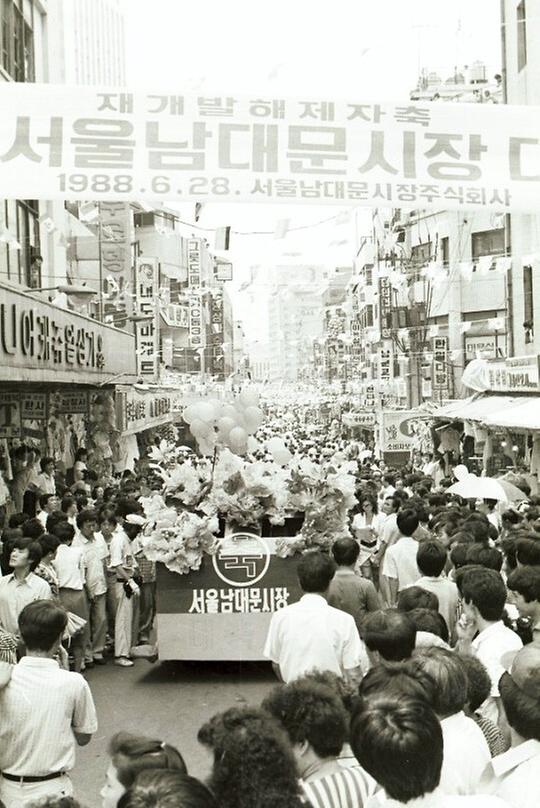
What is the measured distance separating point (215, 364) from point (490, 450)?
2458 inches

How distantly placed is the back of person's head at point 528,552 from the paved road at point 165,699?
223 cm

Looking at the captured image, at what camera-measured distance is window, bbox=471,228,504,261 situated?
37438 mm

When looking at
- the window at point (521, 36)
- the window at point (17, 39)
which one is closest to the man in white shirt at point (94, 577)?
the window at point (17, 39)

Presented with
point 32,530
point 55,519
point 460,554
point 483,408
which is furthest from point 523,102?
point 460,554

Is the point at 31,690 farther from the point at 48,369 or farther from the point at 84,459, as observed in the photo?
the point at 84,459

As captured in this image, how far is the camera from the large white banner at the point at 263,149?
6.81 m

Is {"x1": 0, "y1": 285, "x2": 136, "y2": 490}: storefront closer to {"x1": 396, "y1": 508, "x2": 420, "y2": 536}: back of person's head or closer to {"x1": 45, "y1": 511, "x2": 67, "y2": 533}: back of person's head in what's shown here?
{"x1": 45, "y1": 511, "x2": 67, "y2": 533}: back of person's head

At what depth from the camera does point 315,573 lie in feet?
18.4

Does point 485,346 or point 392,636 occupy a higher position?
point 485,346

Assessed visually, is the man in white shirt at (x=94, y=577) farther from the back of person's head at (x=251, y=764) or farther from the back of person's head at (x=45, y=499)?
the back of person's head at (x=251, y=764)

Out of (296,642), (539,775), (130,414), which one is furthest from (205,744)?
(130,414)

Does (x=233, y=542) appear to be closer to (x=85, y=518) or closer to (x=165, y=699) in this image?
(x=85, y=518)

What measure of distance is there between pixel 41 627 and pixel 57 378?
10877 millimetres

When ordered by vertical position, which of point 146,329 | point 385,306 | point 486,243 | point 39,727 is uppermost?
point 486,243
